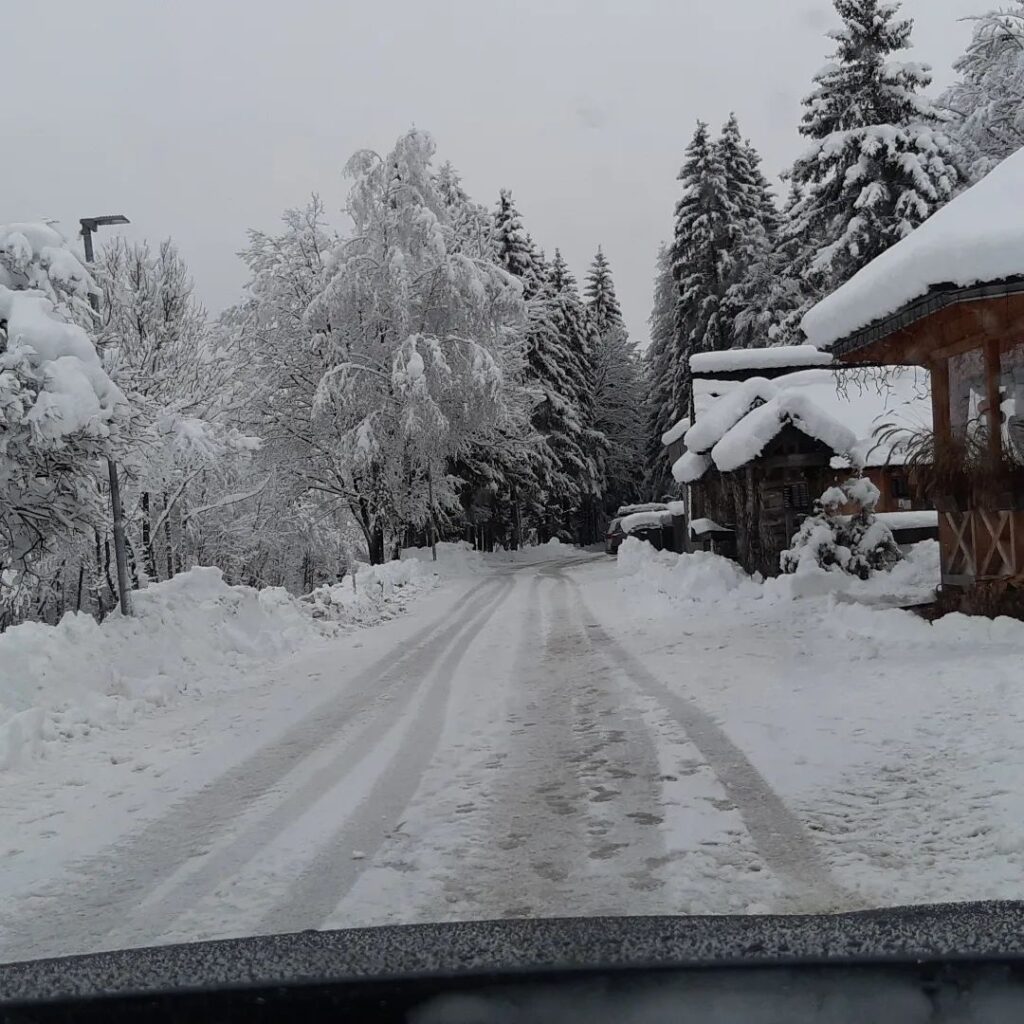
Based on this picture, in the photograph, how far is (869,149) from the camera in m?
28.4

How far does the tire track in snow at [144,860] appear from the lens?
3986 millimetres

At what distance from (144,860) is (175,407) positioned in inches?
711

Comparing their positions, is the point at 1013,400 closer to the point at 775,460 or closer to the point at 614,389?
the point at 775,460

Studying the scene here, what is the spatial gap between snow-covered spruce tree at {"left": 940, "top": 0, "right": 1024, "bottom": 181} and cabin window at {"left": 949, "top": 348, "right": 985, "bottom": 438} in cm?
1431

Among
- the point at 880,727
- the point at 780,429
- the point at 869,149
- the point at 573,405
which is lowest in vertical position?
the point at 880,727

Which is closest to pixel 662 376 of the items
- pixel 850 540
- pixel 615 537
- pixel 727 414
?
pixel 615 537

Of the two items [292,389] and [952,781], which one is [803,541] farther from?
[292,389]

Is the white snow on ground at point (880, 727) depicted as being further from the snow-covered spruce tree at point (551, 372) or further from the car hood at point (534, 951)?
the snow-covered spruce tree at point (551, 372)

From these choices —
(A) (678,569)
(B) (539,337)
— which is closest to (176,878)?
(A) (678,569)

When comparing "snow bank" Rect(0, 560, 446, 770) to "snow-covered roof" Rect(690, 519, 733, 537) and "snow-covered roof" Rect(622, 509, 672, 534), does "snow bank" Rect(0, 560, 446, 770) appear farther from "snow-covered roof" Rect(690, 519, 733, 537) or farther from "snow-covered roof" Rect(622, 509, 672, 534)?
"snow-covered roof" Rect(622, 509, 672, 534)

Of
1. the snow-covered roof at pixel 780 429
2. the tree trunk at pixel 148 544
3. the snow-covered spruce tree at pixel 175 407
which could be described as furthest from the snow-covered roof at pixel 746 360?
the tree trunk at pixel 148 544

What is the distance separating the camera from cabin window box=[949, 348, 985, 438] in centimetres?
1163

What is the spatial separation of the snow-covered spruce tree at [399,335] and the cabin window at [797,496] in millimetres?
12717

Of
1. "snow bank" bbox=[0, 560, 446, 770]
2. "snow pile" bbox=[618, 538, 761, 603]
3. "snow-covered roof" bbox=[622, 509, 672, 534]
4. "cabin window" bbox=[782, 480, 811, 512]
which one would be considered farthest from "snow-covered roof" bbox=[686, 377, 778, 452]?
"snow-covered roof" bbox=[622, 509, 672, 534]
